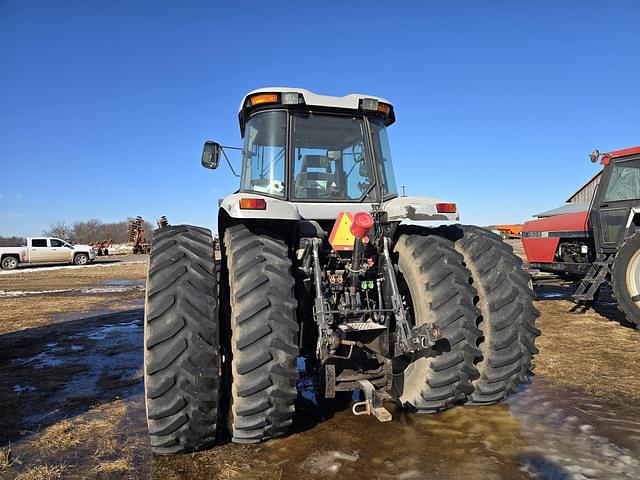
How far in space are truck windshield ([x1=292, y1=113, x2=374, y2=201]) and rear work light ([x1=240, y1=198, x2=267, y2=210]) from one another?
0.79 meters

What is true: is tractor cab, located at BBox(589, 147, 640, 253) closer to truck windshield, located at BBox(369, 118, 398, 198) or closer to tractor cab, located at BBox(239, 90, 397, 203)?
truck windshield, located at BBox(369, 118, 398, 198)

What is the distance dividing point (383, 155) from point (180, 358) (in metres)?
2.66

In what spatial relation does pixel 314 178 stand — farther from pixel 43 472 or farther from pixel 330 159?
pixel 43 472

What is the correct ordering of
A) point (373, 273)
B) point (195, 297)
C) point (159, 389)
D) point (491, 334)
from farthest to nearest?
point (373, 273) → point (491, 334) → point (195, 297) → point (159, 389)

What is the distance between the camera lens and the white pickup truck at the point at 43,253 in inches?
934

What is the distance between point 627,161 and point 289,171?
6302 mm

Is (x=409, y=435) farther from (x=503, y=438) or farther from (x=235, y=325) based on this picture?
(x=235, y=325)

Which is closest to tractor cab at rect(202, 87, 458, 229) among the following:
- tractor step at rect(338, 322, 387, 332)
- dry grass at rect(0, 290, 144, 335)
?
tractor step at rect(338, 322, 387, 332)

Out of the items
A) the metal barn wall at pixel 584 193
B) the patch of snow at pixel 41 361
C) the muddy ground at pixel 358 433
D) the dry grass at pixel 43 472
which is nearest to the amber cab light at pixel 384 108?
the muddy ground at pixel 358 433

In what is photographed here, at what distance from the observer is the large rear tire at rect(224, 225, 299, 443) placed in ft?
9.37

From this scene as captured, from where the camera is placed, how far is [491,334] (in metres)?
3.44

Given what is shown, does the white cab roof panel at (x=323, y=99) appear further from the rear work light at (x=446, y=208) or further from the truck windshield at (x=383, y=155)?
the rear work light at (x=446, y=208)

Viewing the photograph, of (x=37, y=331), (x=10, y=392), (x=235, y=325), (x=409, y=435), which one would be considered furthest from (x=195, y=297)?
(x=37, y=331)

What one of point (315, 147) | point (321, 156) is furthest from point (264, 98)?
Answer: point (321, 156)
